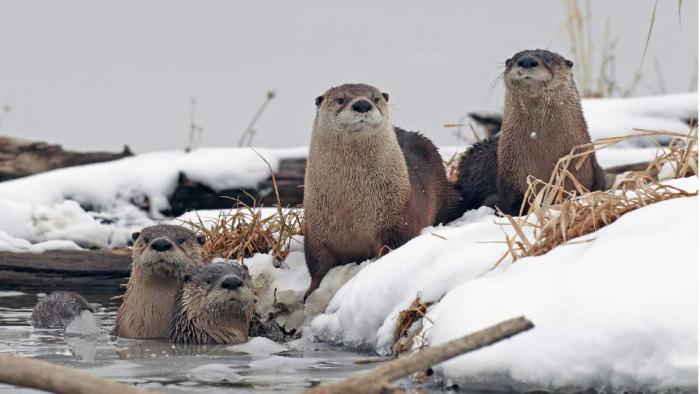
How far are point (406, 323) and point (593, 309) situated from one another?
1.08 m

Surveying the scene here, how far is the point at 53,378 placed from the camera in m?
2.60

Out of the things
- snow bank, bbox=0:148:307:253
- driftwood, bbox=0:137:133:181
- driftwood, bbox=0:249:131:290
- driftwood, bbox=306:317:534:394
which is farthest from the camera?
driftwood, bbox=0:137:133:181

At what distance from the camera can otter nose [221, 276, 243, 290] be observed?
493 cm

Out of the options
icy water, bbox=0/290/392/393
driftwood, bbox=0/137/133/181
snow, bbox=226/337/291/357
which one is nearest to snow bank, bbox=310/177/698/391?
icy water, bbox=0/290/392/393

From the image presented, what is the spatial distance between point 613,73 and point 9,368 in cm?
813

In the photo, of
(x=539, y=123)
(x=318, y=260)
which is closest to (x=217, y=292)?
(x=318, y=260)

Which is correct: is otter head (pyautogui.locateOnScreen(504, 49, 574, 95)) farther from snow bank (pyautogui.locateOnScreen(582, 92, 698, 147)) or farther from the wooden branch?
the wooden branch

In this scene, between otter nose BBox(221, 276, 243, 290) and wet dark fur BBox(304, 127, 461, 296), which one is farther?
wet dark fur BBox(304, 127, 461, 296)

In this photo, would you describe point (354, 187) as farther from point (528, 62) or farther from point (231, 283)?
point (528, 62)

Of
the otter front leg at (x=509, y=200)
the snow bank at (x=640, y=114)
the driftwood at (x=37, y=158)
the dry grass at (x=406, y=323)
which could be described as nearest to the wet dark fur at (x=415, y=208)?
the otter front leg at (x=509, y=200)

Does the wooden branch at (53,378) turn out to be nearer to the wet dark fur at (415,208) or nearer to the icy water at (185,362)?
the icy water at (185,362)

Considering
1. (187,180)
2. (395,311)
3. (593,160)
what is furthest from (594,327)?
(187,180)

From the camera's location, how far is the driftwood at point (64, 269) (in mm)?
7059

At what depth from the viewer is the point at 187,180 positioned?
8.16 meters
